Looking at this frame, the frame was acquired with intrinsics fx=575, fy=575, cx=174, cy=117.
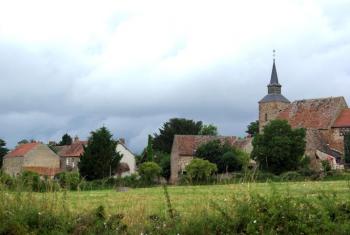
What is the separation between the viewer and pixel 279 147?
63.8m

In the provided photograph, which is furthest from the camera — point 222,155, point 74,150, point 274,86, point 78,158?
point 274,86

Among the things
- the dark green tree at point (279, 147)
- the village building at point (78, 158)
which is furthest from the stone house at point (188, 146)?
the dark green tree at point (279, 147)

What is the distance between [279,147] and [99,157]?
2092 cm

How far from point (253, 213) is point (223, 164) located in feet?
202

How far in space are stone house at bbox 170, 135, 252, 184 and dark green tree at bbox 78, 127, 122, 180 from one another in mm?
12618

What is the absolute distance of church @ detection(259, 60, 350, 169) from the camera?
75.8 m


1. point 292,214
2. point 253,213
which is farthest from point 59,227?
point 292,214

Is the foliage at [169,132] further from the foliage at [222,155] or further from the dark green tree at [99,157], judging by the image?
the dark green tree at [99,157]

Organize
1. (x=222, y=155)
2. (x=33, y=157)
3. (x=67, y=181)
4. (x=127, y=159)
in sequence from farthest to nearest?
(x=127, y=159) → (x=33, y=157) → (x=222, y=155) → (x=67, y=181)

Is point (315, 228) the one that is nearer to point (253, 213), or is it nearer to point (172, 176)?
point (253, 213)

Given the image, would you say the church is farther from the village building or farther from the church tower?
the village building

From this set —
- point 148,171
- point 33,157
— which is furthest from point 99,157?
point 33,157

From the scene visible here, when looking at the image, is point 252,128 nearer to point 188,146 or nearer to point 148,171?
point 188,146

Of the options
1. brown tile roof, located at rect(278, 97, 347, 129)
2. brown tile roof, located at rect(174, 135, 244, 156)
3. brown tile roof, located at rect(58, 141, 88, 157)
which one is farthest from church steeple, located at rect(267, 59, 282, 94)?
brown tile roof, located at rect(58, 141, 88, 157)
